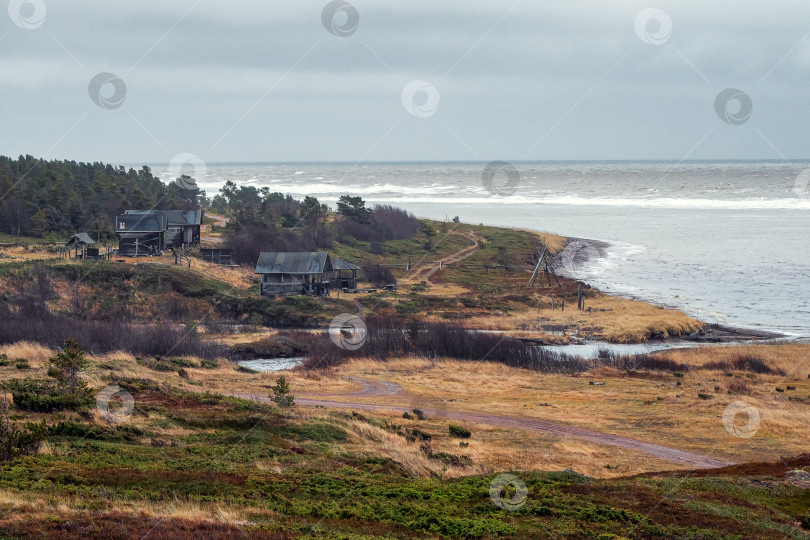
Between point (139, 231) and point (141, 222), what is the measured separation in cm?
99

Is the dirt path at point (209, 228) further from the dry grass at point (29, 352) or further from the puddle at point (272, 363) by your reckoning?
the dry grass at point (29, 352)

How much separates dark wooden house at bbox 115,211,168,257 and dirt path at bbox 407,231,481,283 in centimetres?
2665

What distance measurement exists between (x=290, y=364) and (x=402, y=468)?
26.9 metres

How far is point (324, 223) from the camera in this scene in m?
104

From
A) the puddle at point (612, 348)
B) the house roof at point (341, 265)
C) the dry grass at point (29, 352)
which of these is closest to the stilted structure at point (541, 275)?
the puddle at point (612, 348)

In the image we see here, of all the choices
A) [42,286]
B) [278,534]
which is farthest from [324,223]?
[278,534]

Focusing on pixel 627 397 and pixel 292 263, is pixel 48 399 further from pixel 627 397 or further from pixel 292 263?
pixel 292 263

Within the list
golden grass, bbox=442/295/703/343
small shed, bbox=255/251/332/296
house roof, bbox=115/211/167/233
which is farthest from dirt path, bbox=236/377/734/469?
house roof, bbox=115/211/167/233

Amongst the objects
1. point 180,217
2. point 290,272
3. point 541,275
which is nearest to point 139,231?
point 180,217

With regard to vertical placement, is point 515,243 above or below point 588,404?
above

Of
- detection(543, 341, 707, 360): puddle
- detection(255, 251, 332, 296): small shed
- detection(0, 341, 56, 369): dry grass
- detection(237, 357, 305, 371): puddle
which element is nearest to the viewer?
detection(0, 341, 56, 369): dry grass

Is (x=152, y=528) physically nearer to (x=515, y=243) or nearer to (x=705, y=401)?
(x=705, y=401)

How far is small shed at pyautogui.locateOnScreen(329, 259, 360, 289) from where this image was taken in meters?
72.6

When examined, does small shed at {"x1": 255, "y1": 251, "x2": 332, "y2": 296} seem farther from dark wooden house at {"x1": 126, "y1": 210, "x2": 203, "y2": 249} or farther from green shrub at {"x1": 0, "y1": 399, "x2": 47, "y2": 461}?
green shrub at {"x1": 0, "y1": 399, "x2": 47, "y2": 461}
